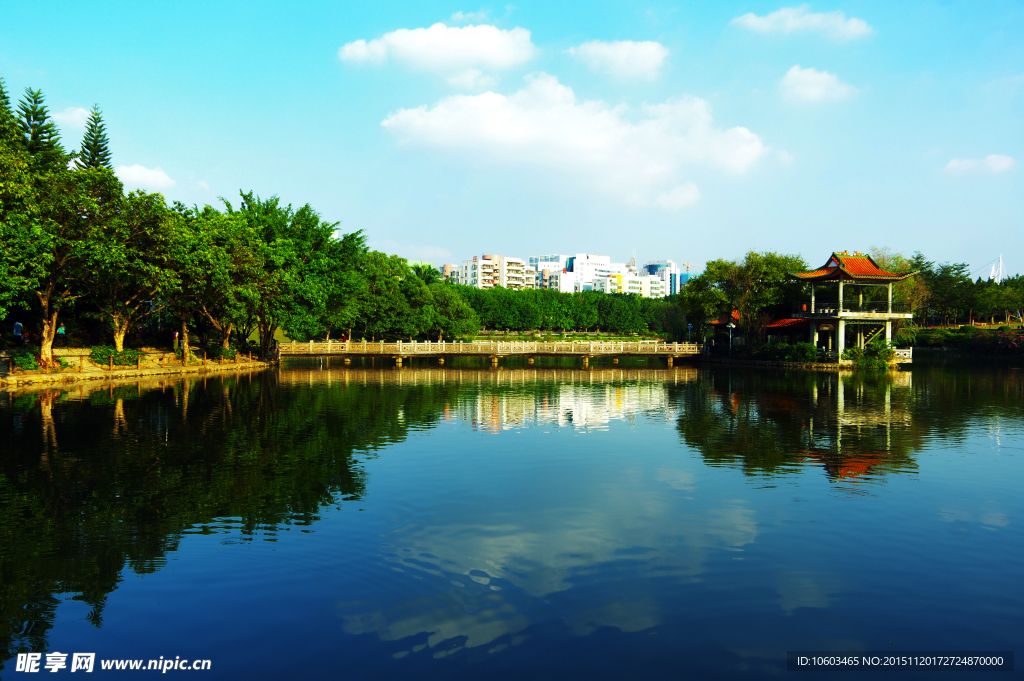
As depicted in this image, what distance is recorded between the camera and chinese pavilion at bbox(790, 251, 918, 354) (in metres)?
57.0

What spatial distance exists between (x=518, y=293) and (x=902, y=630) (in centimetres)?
12731

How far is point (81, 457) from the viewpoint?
1692 centimetres

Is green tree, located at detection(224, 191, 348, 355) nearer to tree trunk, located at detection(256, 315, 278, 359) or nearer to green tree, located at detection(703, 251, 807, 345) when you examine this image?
tree trunk, located at detection(256, 315, 278, 359)

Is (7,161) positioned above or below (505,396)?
above

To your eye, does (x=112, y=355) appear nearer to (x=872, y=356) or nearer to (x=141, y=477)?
(x=141, y=477)

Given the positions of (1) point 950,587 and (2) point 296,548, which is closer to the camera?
(1) point 950,587

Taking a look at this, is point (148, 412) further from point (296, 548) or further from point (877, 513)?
point (877, 513)

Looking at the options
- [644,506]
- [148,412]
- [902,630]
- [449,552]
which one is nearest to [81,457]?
[148,412]

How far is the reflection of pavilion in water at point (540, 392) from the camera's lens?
87.4 feet

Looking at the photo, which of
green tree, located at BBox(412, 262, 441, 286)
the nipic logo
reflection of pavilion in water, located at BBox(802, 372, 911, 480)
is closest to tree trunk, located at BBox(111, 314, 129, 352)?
the nipic logo

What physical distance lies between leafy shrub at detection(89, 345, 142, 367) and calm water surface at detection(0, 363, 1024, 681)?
19.3m

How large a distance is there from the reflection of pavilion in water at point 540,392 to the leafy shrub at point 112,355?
9.20 metres

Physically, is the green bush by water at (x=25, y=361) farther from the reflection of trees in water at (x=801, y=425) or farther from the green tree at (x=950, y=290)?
the green tree at (x=950, y=290)

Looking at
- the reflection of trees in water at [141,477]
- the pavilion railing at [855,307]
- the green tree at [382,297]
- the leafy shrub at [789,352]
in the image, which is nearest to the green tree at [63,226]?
the reflection of trees in water at [141,477]
